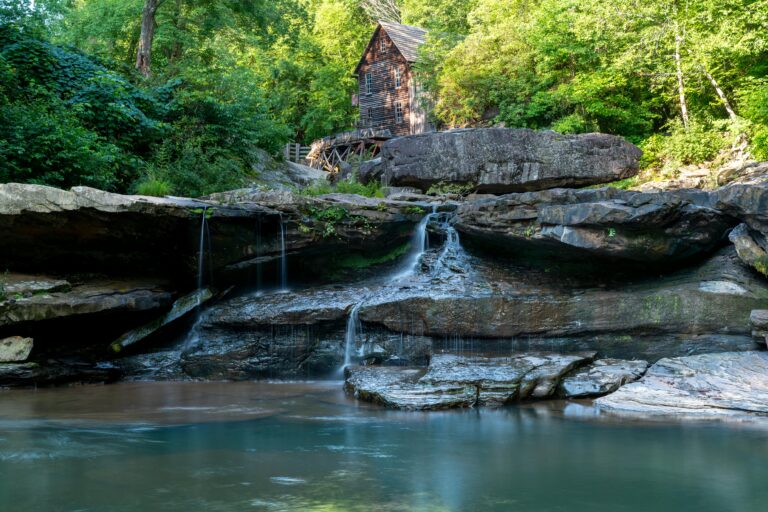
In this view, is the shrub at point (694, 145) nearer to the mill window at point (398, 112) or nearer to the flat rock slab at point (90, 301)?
the flat rock slab at point (90, 301)

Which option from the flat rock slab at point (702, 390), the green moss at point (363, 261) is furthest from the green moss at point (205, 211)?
the flat rock slab at point (702, 390)

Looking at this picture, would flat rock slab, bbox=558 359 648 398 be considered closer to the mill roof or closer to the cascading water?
the cascading water

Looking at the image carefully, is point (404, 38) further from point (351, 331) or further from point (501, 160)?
point (351, 331)

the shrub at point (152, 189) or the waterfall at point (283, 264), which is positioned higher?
the shrub at point (152, 189)

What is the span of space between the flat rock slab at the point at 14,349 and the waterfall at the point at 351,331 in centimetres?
522

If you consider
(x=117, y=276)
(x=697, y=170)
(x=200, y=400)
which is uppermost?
(x=697, y=170)

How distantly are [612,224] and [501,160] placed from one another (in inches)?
270

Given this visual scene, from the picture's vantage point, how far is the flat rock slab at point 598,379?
29.8 ft

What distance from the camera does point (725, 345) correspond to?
32.7 feet

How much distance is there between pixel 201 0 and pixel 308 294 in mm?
16538

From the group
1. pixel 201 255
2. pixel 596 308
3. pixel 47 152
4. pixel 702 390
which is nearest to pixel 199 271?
pixel 201 255

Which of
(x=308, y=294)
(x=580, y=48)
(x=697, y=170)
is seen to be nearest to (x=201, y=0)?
(x=580, y=48)

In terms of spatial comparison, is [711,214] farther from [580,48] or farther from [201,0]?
[201,0]

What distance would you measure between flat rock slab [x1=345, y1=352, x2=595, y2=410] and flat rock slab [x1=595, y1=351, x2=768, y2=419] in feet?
2.94
